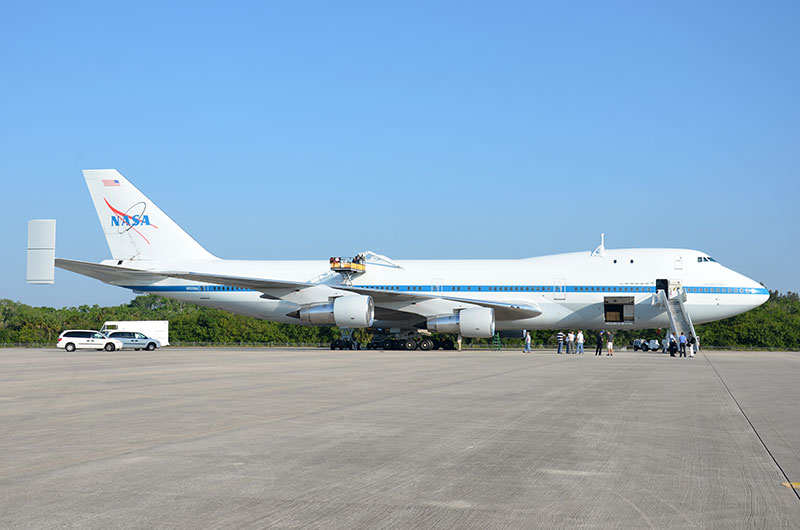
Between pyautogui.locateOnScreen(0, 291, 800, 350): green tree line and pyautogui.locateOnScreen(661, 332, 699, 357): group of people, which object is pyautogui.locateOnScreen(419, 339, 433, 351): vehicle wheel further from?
pyautogui.locateOnScreen(0, 291, 800, 350): green tree line

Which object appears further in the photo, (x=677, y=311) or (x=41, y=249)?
(x=677, y=311)

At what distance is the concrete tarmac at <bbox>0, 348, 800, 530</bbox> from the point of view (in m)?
5.08

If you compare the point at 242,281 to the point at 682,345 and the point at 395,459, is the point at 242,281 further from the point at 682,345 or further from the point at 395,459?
the point at 395,459

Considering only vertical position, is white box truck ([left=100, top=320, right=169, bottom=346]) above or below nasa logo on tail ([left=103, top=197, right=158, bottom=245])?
below

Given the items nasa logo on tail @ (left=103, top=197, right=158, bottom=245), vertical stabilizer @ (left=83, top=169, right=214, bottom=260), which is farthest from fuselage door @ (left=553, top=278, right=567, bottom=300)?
nasa logo on tail @ (left=103, top=197, right=158, bottom=245)

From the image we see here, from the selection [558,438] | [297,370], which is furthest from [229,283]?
[558,438]

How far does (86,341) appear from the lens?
4266 centimetres

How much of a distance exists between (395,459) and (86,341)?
39660 mm

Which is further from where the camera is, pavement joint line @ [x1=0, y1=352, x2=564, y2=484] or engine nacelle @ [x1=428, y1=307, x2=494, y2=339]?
engine nacelle @ [x1=428, y1=307, x2=494, y2=339]

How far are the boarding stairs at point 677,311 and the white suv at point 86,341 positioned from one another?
94.6 feet

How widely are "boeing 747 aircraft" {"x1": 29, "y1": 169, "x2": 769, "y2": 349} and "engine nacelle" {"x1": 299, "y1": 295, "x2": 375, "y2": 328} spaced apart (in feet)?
0.16

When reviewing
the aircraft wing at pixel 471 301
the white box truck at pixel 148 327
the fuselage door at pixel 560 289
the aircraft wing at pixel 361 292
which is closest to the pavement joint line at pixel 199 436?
the aircraft wing at pixel 471 301

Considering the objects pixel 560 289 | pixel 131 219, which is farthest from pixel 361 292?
pixel 131 219

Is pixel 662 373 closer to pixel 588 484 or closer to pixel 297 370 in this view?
pixel 297 370
